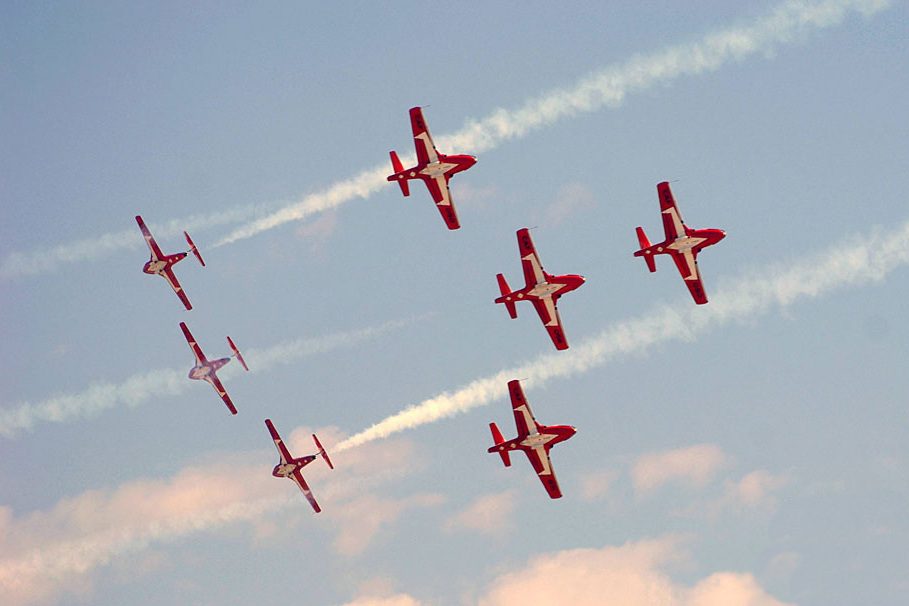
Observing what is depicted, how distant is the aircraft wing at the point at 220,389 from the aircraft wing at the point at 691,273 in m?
60.5

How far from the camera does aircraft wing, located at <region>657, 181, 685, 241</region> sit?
122375 millimetres

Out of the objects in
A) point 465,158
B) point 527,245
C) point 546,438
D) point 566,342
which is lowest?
point 546,438

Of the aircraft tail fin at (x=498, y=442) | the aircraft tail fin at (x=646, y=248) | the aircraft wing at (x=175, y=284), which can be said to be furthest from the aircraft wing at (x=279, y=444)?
the aircraft tail fin at (x=646, y=248)

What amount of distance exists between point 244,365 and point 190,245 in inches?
A: 638

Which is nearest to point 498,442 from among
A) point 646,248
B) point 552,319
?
point 552,319

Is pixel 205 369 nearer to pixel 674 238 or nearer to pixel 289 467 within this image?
pixel 289 467

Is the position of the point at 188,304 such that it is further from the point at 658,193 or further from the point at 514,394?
the point at 658,193

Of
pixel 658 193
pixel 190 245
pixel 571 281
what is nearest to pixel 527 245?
pixel 571 281

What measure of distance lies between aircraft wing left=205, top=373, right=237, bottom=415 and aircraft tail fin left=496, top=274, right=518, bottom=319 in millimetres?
45996

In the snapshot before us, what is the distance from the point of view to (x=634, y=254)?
12269 centimetres

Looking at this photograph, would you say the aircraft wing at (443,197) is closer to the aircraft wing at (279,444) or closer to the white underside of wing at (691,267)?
the white underside of wing at (691,267)

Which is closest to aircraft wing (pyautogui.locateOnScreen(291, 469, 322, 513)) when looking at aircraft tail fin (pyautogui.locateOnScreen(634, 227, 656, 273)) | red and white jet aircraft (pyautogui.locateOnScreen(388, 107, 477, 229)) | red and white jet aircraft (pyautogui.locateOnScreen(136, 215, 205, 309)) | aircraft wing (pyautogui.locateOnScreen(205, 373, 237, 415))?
aircraft wing (pyautogui.locateOnScreen(205, 373, 237, 415))

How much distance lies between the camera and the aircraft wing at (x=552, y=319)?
12588 cm

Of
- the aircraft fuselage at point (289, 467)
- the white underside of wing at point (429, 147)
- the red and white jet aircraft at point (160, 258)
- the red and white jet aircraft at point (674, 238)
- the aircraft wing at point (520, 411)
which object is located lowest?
the aircraft wing at point (520, 411)
